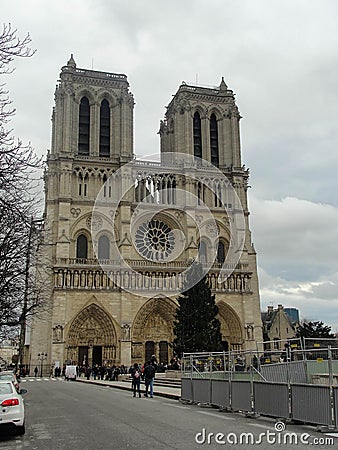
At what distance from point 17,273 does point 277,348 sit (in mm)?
9733

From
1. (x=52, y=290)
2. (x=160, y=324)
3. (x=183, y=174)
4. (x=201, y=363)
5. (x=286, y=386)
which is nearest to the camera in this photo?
(x=286, y=386)

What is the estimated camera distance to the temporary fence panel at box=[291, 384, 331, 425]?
9.54m

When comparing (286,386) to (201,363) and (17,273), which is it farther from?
(17,273)

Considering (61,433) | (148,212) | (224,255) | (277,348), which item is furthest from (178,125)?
(61,433)

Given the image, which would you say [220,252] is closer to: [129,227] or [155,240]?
[155,240]

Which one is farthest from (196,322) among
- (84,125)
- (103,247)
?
(84,125)

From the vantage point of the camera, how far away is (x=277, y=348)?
1320cm

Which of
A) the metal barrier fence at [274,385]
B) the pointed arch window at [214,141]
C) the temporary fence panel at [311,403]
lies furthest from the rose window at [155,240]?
the temporary fence panel at [311,403]

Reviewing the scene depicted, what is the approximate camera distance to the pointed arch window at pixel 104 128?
45.2 metres

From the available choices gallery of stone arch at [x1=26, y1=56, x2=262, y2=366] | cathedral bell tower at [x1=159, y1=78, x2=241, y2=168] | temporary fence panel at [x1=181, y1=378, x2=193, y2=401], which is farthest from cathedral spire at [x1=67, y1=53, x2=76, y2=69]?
temporary fence panel at [x1=181, y1=378, x2=193, y2=401]

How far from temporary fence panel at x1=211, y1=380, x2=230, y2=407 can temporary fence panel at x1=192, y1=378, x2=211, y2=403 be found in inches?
10.6

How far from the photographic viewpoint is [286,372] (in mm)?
11055

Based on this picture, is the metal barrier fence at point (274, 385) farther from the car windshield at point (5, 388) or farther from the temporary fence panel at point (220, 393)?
the car windshield at point (5, 388)

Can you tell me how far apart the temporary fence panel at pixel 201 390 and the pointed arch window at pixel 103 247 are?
88.5 ft
